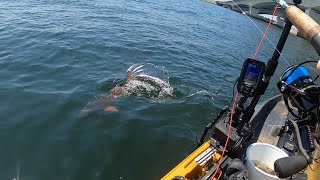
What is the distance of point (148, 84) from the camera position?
33.2ft

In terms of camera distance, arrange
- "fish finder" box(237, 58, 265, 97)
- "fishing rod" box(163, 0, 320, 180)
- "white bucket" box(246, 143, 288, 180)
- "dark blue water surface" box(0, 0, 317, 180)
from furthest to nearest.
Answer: "dark blue water surface" box(0, 0, 317, 180)
"fish finder" box(237, 58, 265, 97)
"fishing rod" box(163, 0, 320, 180)
"white bucket" box(246, 143, 288, 180)

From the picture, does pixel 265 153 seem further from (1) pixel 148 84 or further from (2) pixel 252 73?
(1) pixel 148 84

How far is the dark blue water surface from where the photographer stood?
20.9ft

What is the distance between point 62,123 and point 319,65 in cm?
634

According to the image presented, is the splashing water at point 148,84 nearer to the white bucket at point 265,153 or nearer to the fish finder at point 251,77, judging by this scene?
the fish finder at point 251,77

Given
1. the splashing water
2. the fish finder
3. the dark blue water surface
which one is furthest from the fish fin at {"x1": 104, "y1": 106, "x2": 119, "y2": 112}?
the fish finder

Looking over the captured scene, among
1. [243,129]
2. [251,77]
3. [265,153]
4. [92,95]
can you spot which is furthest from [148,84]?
[265,153]

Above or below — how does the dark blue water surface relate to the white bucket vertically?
below

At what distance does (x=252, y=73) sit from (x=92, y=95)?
5699 mm

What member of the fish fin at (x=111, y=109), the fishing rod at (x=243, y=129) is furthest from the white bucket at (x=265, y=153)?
the fish fin at (x=111, y=109)

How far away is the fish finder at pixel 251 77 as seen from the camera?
4.43 meters

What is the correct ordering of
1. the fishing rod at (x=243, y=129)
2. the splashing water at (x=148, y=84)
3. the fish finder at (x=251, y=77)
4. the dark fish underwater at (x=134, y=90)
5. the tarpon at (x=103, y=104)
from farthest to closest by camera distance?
the splashing water at (x=148, y=84) < the dark fish underwater at (x=134, y=90) < the tarpon at (x=103, y=104) < the fish finder at (x=251, y=77) < the fishing rod at (x=243, y=129)

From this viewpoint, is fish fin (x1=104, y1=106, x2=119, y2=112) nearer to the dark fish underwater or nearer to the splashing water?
the dark fish underwater

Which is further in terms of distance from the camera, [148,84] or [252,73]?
[148,84]
